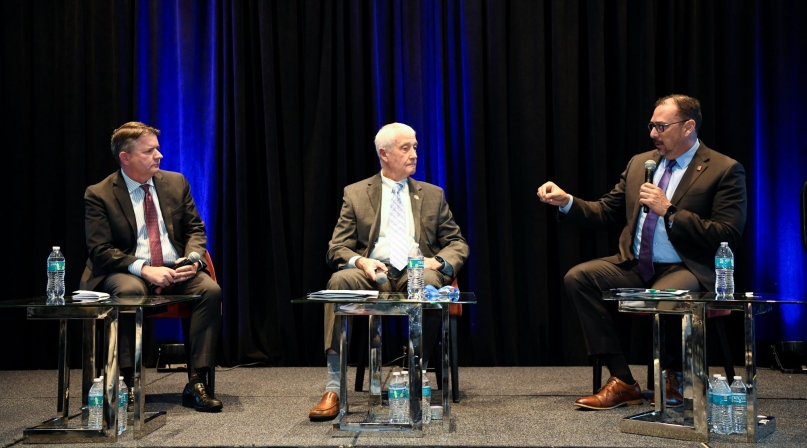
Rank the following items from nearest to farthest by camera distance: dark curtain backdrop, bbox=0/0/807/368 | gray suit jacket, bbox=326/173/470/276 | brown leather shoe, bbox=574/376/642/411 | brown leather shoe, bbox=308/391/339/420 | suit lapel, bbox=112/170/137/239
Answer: brown leather shoe, bbox=308/391/339/420, brown leather shoe, bbox=574/376/642/411, suit lapel, bbox=112/170/137/239, gray suit jacket, bbox=326/173/470/276, dark curtain backdrop, bbox=0/0/807/368

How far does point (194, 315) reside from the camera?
3615mm

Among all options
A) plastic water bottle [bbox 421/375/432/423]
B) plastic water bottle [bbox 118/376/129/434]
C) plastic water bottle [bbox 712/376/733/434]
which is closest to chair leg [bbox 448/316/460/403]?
plastic water bottle [bbox 421/375/432/423]

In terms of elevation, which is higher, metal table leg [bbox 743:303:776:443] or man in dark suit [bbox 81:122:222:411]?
man in dark suit [bbox 81:122:222:411]

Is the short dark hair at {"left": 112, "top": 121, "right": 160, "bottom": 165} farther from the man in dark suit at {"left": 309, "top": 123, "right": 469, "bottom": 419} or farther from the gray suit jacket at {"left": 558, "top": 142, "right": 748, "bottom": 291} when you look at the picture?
the gray suit jacket at {"left": 558, "top": 142, "right": 748, "bottom": 291}

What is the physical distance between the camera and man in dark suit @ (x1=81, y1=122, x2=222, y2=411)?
3.55m

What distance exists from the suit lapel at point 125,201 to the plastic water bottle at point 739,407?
273 centimetres

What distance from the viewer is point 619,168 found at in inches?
189

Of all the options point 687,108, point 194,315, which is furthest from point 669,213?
point 194,315

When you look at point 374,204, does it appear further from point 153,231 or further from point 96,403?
point 96,403

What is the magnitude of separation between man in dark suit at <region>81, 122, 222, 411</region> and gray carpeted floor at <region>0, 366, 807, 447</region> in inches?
12.4

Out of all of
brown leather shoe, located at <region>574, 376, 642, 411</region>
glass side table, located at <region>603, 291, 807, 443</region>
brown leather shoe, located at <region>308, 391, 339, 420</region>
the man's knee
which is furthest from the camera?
the man's knee

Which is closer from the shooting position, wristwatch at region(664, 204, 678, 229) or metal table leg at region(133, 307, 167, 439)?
metal table leg at region(133, 307, 167, 439)

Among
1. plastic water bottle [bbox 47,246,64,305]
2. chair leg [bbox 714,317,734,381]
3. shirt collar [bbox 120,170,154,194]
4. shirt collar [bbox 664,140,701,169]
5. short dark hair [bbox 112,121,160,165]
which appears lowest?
chair leg [bbox 714,317,734,381]

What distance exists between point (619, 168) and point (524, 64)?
848mm
